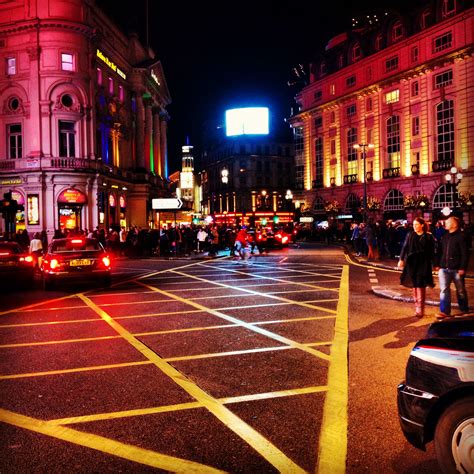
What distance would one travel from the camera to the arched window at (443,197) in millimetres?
45688

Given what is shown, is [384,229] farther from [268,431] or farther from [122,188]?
[122,188]

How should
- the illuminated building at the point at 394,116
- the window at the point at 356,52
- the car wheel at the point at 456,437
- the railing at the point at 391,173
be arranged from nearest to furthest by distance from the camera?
the car wheel at the point at 456,437 < the illuminated building at the point at 394,116 < the railing at the point at 391,173 < the window at the point at 356,52

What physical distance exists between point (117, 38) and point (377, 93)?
26.8 m

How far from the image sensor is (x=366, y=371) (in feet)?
19.7

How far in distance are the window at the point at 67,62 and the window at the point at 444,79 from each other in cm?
3135

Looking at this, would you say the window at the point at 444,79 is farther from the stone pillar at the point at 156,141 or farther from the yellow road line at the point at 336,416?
the yellow road line at the point at 336,416

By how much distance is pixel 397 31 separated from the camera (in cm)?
5109

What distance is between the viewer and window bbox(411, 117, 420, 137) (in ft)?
162

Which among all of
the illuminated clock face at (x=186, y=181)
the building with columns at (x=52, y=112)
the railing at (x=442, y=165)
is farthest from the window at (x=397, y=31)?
the illuminated clock face at (x=186, y=181)

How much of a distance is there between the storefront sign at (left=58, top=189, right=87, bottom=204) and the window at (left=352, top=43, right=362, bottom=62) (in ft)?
114

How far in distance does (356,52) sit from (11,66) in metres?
36.0

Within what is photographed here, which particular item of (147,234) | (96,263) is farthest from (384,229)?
(96,263)

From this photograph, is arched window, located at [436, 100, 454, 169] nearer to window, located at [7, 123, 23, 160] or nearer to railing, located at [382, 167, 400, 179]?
railing, located at [382, 167, 400, 179]

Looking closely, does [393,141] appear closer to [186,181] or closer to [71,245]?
[71,245]
